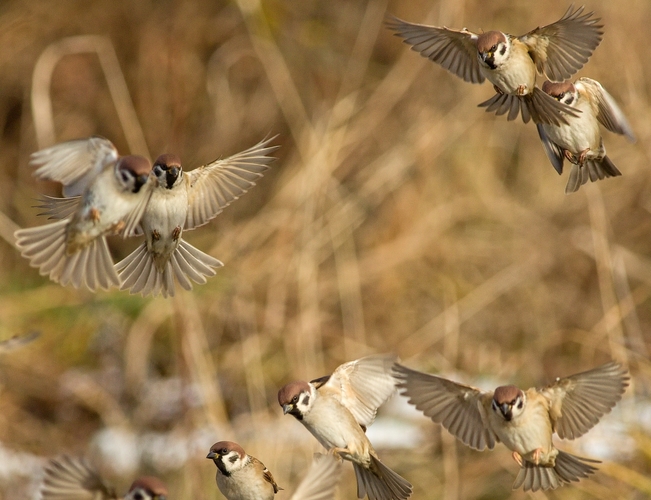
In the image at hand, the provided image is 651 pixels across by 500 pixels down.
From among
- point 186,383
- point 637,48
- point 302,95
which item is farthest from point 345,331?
point 637,48

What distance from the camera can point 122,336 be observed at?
4418 mm

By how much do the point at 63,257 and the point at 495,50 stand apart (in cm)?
88

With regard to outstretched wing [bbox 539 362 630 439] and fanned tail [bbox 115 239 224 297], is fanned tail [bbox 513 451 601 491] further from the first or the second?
fanned tail [bbox 115 239 224 297]

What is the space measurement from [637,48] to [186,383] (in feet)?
11.6

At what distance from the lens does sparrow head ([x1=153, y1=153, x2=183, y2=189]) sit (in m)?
1.62

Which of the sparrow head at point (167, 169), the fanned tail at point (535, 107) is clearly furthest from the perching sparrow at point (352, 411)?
the fanned tail at point (535, 107)

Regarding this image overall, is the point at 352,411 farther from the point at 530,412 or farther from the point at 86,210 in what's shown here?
the point at 86,210

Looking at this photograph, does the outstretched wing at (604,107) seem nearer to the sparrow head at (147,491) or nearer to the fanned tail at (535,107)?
the fanned tail at (535,107)

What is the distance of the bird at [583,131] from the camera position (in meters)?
1.77

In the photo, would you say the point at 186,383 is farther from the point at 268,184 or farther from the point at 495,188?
the point at 495,188

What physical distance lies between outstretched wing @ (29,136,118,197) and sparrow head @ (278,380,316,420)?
554mm

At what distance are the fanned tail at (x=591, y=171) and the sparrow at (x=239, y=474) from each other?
85 centimetres

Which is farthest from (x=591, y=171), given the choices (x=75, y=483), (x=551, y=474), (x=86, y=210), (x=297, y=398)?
(x=75, y=483)

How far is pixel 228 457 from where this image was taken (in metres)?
1.88
